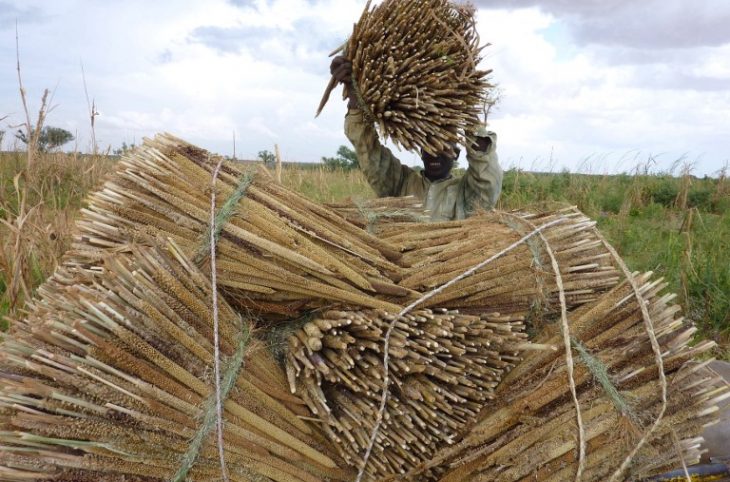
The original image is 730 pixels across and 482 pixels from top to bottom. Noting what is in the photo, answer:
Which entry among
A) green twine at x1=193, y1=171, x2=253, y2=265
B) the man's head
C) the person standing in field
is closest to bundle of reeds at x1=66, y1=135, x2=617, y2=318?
green twine at x1=193, y1=171, x2=253, y2=265

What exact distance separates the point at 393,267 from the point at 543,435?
2.09ft

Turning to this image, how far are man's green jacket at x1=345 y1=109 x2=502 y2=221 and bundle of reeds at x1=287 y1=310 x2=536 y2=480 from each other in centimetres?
120

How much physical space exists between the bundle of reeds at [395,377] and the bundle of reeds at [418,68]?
0.85 meters

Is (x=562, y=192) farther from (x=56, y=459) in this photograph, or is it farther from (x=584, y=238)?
(x=56, y=459)

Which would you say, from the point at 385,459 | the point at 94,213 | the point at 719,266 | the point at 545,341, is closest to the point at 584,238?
the point at 545,341

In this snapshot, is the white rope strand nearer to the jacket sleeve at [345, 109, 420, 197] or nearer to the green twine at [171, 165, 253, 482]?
the green twine at [171, 165, 253, 482]

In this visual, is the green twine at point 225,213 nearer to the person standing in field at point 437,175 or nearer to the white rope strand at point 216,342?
the white rope strand at point 216,342

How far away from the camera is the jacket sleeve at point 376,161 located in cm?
247

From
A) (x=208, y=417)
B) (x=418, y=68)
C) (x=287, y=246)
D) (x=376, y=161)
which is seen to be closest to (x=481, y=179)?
(x=376, y=161)

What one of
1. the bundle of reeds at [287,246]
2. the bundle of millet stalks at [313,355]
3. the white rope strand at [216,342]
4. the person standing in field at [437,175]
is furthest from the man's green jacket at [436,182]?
the white rope strand at [216,342]

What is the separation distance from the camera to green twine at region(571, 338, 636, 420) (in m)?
1.48

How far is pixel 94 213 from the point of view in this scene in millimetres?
1584

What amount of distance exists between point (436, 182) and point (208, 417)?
6.96 feet

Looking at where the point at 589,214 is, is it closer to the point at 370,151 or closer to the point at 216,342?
the point at 370,151
